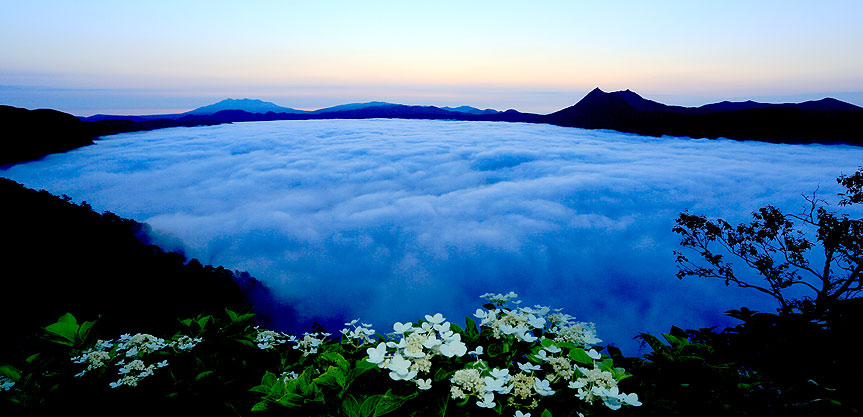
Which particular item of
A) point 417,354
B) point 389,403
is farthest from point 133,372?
point 417,354

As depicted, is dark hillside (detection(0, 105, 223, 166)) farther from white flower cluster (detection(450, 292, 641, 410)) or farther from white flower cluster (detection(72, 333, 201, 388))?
white flower cluster (detection(450, 292, 641, 410))

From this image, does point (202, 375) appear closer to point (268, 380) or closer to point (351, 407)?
point (268, 380)

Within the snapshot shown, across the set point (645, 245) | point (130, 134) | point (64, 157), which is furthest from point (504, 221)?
point (130, 134)

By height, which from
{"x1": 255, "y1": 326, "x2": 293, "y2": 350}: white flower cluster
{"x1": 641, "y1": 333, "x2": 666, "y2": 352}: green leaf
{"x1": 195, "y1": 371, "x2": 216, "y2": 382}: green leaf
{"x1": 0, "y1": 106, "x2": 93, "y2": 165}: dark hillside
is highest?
{"x1": 0, "y1": 106, "x2": 93, "y2": 165}: dark hillside

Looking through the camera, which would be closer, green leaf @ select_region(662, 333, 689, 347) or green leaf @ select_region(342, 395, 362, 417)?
green leaf @ select_region(342, 395, 362, 417)

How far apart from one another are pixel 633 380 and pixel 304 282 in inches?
731

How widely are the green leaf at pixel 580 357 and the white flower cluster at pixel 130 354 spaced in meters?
2.27

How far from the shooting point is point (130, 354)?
1.94 metres

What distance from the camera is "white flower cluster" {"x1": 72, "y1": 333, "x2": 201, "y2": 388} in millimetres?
1840

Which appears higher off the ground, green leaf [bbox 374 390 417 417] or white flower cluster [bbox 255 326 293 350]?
green leaf [bbox 374 390 417 417]

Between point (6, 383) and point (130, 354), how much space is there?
517 mm

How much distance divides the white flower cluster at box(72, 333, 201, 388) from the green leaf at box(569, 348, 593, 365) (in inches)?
89.2

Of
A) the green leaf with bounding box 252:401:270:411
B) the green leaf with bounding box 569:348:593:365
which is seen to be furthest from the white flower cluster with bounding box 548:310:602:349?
the green leaf with bounding box 252:401:270:411

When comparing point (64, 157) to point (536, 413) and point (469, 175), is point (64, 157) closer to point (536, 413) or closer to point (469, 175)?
point (469, 175)
